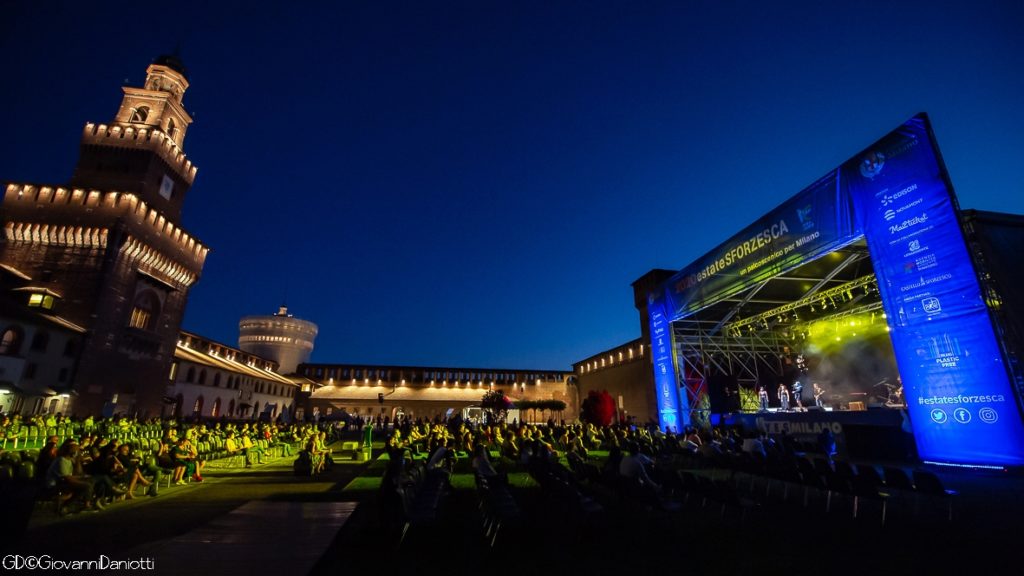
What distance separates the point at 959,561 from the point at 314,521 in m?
8.46

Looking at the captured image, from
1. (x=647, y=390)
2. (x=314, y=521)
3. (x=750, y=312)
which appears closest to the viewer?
(x=314, y=521)

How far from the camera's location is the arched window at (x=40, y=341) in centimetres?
2411

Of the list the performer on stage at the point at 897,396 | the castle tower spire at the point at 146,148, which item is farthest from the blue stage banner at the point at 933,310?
the castle tower spire at the point at 146,148

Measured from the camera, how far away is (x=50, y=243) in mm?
30344

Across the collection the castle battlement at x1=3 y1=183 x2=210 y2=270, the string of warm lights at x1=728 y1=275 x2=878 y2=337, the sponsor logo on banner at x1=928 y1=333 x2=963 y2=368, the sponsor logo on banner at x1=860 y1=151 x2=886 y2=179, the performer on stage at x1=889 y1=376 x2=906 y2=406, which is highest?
the castle battlement at x1=3 y1=183 x2=210 y2=270

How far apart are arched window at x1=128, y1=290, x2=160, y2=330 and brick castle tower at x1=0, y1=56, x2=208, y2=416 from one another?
0.27 ft

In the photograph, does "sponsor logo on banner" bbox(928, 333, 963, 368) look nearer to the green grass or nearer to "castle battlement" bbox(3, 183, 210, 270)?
the green grass

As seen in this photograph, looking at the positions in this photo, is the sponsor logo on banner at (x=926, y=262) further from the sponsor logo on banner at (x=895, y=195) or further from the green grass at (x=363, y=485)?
the green grass at (x=363, y=485)

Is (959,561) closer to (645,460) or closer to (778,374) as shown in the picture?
(645,460)

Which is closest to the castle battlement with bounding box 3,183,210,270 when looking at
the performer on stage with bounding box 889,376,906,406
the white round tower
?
the white round tower

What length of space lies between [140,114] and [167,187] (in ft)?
28.8

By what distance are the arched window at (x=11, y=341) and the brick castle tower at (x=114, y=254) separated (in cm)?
378

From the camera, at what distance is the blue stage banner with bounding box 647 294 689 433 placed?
2211 centimetres

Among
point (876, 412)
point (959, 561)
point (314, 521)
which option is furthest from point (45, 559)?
point (876, 412)
